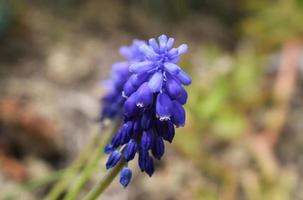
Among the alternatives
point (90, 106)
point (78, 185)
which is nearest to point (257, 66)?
point (90, 106)

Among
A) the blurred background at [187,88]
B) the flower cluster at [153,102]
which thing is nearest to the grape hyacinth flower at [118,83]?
the flower cluster at [153,102]

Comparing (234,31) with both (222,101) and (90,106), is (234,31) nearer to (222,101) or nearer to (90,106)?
(222,101)

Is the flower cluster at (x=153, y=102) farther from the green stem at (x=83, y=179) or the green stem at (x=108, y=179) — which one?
the green stem at (x=83, y=179)

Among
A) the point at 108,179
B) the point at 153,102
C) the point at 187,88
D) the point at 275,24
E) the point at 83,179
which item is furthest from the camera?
the point at 275,24

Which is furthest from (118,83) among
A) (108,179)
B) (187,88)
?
(187,88)

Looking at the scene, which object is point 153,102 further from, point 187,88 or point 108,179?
point 187,88
